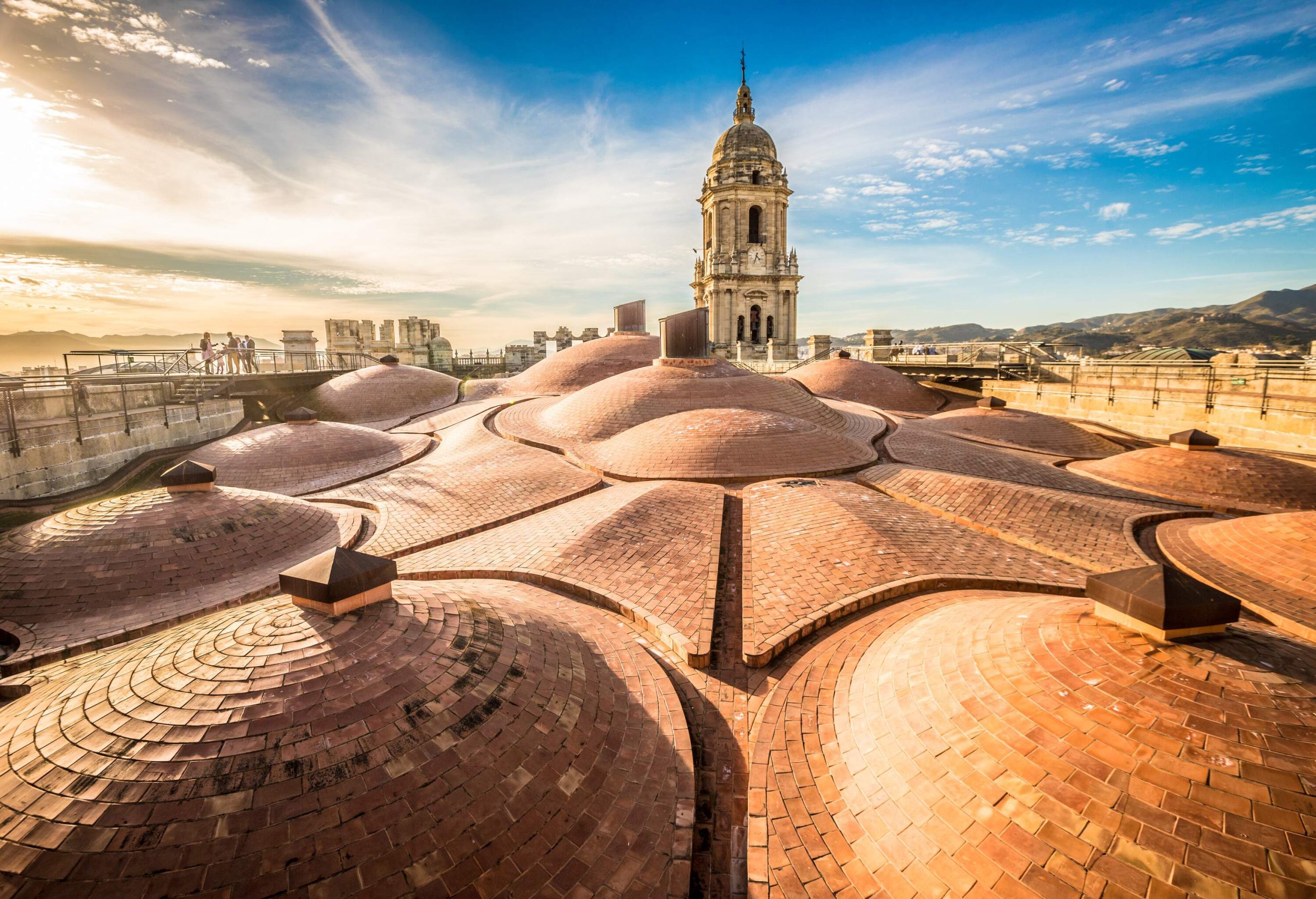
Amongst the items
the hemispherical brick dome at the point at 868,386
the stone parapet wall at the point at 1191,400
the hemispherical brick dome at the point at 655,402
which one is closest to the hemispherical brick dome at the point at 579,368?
the hemispherical brick dome at the point at 655,402

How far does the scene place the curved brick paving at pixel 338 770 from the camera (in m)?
3.44

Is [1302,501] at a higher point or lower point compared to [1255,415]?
lower

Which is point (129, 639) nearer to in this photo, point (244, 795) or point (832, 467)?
point (244, 795)

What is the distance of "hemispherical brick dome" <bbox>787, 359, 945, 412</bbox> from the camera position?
93.6 feet

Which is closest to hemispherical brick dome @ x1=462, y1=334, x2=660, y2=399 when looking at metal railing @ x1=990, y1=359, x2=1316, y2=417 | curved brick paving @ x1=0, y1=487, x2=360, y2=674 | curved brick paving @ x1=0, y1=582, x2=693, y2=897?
curved brick paving @ x1=0, y1=487, x2=360, y2=674

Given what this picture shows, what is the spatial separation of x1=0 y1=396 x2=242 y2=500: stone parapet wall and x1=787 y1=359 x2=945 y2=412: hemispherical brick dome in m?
26.3

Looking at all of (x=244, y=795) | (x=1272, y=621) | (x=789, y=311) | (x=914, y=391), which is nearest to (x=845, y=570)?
(x=1272, y=621)

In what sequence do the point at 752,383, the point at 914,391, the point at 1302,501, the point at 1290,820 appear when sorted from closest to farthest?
the point at 1290,820
the point at 1302,501
the point at 752,383
the point at 914,391

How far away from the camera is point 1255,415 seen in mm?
16000

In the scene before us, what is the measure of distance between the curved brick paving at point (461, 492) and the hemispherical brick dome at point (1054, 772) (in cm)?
798

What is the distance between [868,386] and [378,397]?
2446cm

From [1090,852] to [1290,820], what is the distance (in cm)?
116

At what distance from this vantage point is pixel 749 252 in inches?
1633

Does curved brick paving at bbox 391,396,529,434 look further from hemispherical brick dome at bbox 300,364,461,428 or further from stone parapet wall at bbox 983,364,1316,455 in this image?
stone parapet wall at bbox 983,364,1316,455
